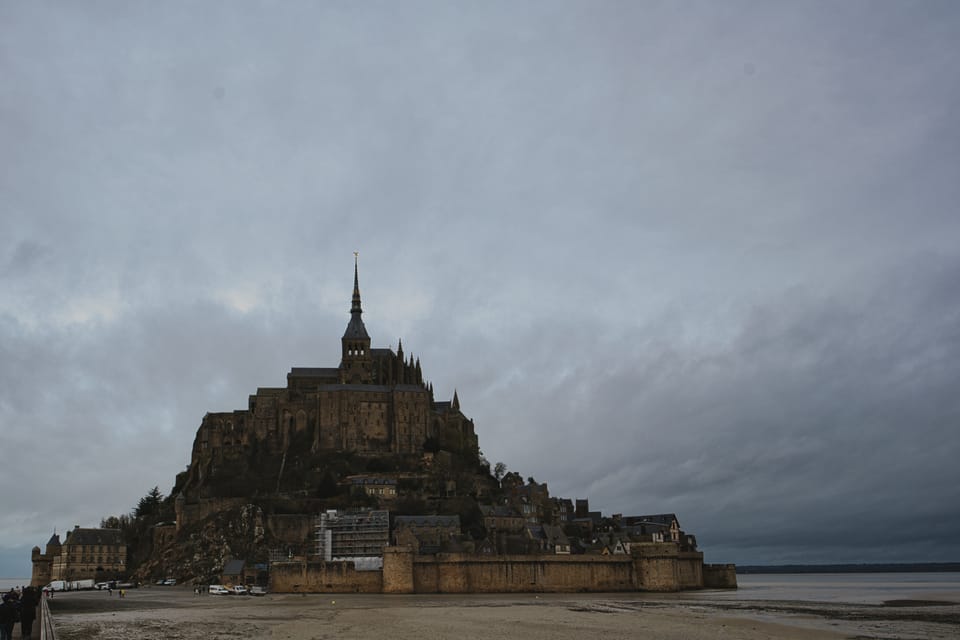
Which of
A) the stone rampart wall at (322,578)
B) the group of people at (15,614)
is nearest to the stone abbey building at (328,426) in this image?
the stone rampart wall at (322,578)

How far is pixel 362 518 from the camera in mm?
69625

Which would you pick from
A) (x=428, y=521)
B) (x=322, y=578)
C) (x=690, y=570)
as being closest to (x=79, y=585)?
(x=322, y=578)

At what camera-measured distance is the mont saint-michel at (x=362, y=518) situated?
202 ft

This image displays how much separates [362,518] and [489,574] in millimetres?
13231

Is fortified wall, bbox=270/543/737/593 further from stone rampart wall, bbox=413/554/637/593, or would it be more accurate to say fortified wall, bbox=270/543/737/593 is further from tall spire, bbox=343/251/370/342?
tall spire, bbox=343/251/370/342

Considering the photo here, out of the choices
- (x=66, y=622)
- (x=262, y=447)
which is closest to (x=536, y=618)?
(x=66, y=622)

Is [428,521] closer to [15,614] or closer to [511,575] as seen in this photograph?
[511,575]

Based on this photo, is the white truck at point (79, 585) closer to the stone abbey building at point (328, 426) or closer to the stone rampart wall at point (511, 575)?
the stone abbey building at point (328, 426)

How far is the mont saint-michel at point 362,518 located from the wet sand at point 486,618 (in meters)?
7.15

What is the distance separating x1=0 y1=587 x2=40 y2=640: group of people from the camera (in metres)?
18.9

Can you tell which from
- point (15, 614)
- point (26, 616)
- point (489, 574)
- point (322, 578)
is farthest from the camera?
point (489, 574)

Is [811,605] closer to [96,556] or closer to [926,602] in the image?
[926,602]

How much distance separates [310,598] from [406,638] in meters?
25.9

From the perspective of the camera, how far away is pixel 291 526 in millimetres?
73750
